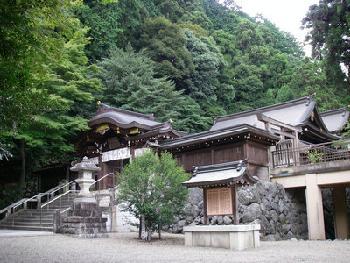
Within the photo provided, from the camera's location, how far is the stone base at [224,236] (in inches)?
457

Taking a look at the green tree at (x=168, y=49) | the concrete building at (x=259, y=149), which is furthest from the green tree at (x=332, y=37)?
the green tree at (x=168, y=49)

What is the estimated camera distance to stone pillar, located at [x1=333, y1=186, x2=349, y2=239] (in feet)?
64.5

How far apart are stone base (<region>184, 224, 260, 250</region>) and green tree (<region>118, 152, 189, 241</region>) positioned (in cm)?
154

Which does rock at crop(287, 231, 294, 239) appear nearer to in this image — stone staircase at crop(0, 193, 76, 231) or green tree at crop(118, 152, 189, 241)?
green tree at crop(118, 152, 189, 241)

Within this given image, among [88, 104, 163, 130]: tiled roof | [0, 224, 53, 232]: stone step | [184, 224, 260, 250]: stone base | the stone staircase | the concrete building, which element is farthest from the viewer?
[88, 104, 163, 130]: tiled roof

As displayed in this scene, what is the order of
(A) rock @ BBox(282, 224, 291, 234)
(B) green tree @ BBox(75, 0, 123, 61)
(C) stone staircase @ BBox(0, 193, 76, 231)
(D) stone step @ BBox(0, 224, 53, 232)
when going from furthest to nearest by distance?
1. (B) green tree @ BBox(75, 0, 123, 61)
2. (A) rock @ BBox(282, 224, 291, 234)
3. (C) stone staircase @ BBox(0, 193, 76, 231)
4. (D) stone step @ BBox(0, 224, 53, 232)

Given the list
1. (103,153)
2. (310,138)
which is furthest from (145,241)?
(310,138)

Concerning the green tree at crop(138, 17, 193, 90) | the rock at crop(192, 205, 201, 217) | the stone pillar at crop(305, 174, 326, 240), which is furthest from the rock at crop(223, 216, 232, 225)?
the green tree at crop(138, 17, 193, 90)

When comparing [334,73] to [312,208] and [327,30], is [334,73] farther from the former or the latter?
[312,208]

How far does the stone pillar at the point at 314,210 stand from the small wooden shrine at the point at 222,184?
600cm

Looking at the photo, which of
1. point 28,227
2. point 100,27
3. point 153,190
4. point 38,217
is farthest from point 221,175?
point 100,27

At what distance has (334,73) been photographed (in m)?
12.9

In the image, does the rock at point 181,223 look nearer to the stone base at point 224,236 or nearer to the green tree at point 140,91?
the stone base at point 224,236

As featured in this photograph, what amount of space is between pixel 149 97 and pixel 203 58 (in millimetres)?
9911
